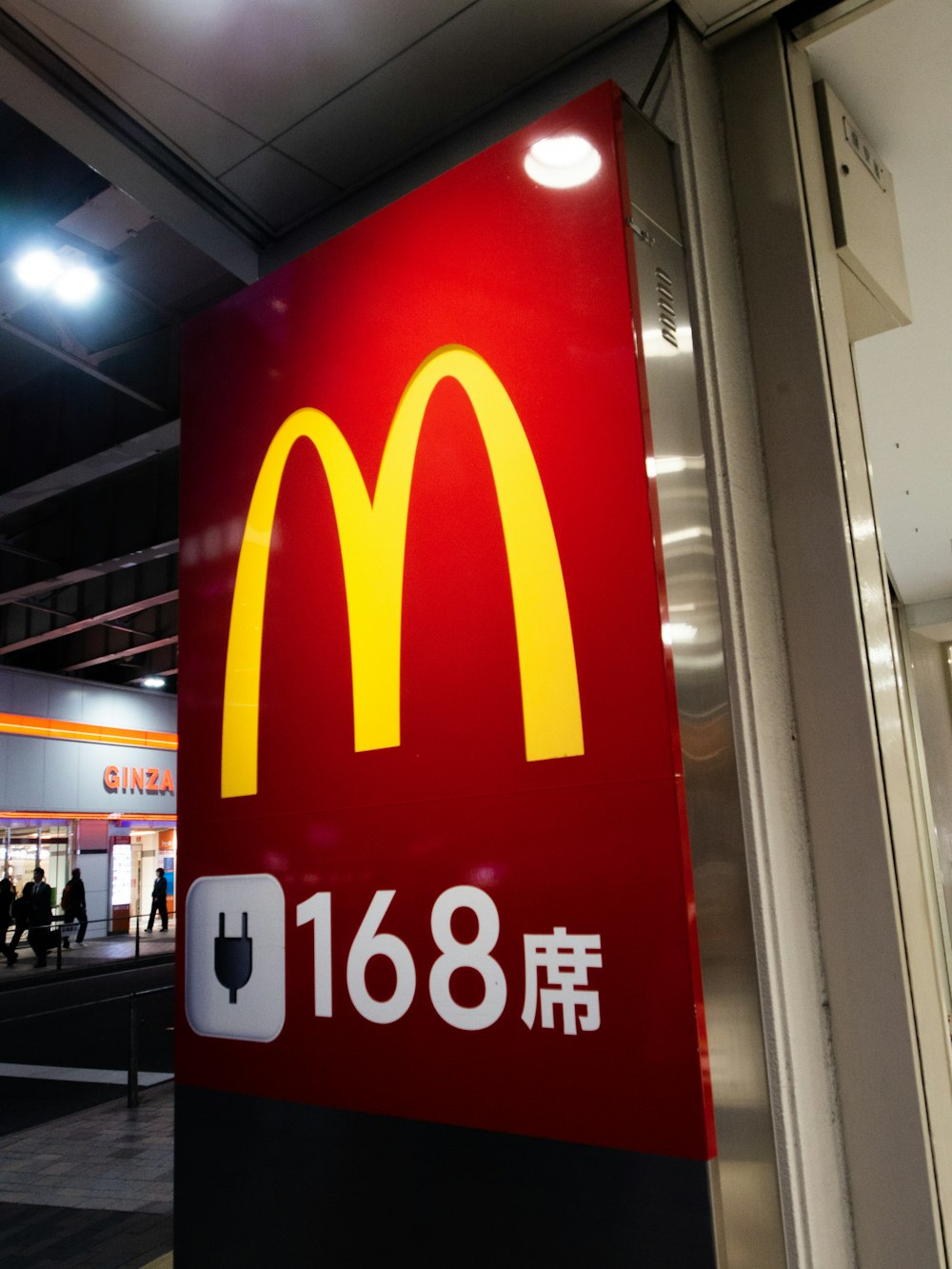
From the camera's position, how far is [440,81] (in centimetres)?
232

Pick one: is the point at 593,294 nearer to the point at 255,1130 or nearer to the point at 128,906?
the point at 255,1130

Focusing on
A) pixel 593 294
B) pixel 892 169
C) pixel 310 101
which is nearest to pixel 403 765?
pixel 593 294

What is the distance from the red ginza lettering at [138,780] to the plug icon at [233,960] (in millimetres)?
19449

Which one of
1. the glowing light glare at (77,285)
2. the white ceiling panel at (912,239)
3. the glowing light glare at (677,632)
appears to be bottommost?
the glowing light glare at (677,632)

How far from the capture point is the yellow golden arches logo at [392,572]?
174 cm

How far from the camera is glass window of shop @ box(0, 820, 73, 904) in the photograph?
1759 centimetres

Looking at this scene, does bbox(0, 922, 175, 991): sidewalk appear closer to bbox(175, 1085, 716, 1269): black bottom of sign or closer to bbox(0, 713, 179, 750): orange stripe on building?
bbox(0, 713, 179, 750): orange stripe on building

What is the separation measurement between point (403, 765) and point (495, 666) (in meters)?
0.29

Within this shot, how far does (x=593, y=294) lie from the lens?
1.79 metres

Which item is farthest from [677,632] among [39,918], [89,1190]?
[39,918]

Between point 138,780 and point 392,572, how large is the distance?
20730 millimetres

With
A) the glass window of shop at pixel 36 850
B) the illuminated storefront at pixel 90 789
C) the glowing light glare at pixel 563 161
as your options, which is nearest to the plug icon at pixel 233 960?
the glowing light glare at pixel 563 161

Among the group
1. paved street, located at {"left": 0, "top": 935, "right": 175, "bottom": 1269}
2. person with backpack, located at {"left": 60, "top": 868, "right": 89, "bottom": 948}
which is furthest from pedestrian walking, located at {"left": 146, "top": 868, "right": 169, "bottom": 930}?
paved street, located at {"left": 0, "top": 935, "right": 175, "bottom": 1269}

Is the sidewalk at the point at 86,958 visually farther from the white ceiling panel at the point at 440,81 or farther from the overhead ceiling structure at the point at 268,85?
the white ceiling panel at the point at 440,81
